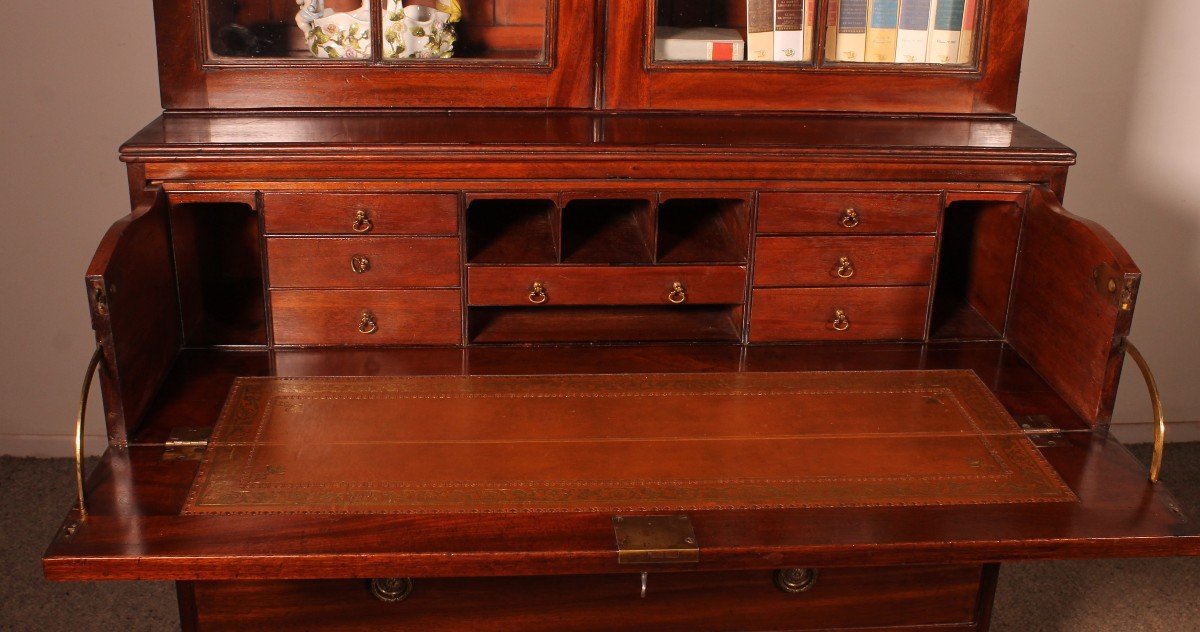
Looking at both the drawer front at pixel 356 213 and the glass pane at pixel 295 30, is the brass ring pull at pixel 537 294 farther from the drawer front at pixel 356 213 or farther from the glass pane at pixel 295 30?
the glass pane at pixel 295 30

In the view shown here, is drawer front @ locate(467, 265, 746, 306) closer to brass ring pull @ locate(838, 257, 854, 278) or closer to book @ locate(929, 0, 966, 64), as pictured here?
brass ring pull @ locate(838, 257, 854, 278)

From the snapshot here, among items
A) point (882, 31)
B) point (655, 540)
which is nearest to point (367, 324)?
point (655, 540)

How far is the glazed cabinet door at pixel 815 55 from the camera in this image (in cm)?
234

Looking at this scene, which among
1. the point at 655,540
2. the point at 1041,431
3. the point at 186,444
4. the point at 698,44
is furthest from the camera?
the point at 698,44

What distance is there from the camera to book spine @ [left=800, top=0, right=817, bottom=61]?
2.35m

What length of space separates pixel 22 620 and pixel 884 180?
231 cm

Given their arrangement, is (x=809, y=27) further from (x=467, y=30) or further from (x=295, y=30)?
(x=295, y=30)

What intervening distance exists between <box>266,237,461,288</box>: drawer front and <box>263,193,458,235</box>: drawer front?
2 centimetres

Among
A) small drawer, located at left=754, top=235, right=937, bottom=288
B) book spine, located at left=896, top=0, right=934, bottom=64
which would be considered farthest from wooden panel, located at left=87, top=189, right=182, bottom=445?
book spine, located at left=896, top=0, right=934, bottom=64

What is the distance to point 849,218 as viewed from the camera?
2240 millimetres

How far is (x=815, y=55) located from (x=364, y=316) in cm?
102

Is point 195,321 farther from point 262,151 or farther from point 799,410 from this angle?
point 799,410

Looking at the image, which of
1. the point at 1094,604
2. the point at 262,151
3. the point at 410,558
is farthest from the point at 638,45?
the point at 1094,604

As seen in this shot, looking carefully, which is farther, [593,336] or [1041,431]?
[593,336]
